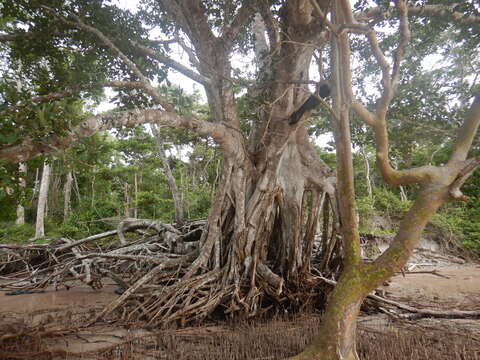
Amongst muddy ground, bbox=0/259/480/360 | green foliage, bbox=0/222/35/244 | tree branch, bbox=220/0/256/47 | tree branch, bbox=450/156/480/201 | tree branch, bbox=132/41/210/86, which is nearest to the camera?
tree branch, bbox=450/156/480/201

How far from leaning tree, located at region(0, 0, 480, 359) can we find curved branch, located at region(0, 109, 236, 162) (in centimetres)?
1

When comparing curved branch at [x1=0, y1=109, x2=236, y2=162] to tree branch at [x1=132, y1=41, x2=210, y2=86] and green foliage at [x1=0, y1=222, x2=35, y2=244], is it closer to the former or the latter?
tree branch at [x1=132, y1=41, x2=210, y2=86]

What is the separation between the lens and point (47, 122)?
2.13 meters

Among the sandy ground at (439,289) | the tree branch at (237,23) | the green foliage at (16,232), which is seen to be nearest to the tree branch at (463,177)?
the sandy ground at (439,289)

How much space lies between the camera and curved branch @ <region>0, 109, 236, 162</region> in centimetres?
206

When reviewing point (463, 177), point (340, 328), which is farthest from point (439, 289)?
point (340, 328)

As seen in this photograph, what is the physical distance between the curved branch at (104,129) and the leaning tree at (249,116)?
0.01 meters

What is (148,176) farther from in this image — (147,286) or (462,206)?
(462,206)

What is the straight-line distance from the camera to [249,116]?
161 inches

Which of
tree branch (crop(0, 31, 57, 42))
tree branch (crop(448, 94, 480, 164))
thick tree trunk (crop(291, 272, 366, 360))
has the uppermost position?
tree branch (crop(0, 31, 57, 42))

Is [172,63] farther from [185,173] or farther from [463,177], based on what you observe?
[185,173]

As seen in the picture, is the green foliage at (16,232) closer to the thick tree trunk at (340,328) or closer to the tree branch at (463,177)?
the thick tree trunk at (340,328)

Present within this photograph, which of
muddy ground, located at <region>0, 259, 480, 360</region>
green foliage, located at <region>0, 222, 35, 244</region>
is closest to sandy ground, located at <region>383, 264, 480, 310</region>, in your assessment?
muddy ground, located at <region>0, 259, 480, 360</region>

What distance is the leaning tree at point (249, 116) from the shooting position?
99.1 inches
